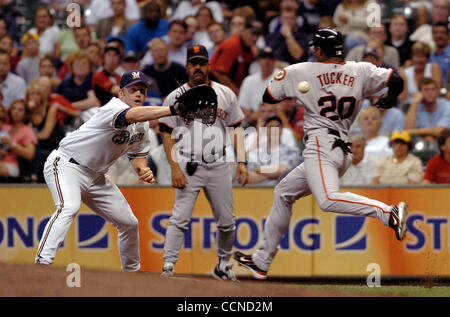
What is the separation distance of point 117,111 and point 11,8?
8935mm

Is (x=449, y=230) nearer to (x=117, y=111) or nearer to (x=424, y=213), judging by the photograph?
(x=424, y=213)

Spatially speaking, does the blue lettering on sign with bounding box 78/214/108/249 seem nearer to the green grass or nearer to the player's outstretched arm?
the green grass

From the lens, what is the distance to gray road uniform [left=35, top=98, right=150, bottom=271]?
738 cm

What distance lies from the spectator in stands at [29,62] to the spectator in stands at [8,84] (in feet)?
1.57

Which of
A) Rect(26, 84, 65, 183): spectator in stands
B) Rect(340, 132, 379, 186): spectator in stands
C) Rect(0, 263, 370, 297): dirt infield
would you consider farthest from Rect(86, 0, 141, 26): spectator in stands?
Rect(0, 263, 370, 297): dirt infield

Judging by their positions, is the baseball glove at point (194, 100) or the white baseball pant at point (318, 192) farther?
the white baseball pant at point (318, 192)

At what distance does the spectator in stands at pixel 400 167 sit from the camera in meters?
10.0

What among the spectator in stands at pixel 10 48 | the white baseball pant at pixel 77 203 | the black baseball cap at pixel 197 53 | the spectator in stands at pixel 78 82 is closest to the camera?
the white baseball pant at pixel 77 203

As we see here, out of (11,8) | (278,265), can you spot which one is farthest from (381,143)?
(11,8)

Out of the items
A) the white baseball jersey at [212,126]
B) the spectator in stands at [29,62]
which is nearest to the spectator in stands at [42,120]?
the spectator in stands at [29,62]

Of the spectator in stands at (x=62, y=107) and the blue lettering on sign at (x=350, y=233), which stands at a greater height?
the spectator in stands at (x=62, y=107)

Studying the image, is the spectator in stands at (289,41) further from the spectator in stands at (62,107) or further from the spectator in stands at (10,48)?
the spectator in stands at (10,48)

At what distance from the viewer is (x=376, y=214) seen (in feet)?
23.8

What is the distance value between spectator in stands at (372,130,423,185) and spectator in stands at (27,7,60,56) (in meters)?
6.41
